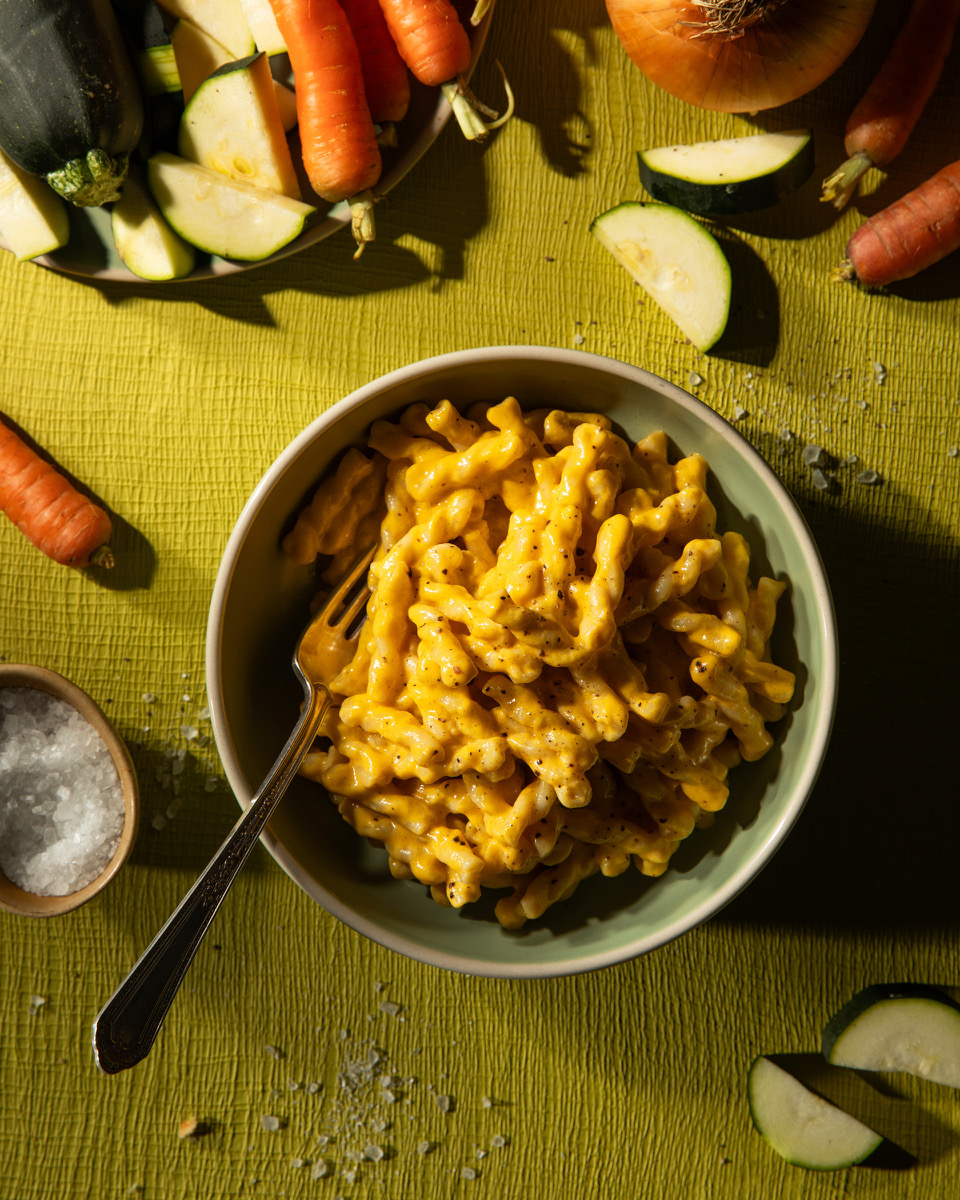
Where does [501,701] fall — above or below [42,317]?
below

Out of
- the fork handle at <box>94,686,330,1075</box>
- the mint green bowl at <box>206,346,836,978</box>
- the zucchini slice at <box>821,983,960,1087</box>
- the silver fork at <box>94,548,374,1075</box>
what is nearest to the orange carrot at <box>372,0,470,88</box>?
the mint green bowl at <box>206,346,836,978</box>

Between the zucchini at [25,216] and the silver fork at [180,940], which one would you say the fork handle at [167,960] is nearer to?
the silver fork at [180,940]

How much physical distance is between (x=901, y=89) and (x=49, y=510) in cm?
197

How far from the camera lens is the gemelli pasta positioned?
1443mm

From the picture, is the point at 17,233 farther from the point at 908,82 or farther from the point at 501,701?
the point at 908,82

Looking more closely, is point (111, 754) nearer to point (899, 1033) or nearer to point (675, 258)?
point (675, 258)

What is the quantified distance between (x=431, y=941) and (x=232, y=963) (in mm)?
586

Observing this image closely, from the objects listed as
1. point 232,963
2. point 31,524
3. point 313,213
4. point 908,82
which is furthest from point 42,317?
point 908,82

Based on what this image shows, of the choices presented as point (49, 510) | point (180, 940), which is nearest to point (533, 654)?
point (180, 940)

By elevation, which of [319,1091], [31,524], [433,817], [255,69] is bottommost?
[319,1091]

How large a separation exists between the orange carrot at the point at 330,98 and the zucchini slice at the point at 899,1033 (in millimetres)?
2041

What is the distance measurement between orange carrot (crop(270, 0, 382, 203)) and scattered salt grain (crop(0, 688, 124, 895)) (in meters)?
1.24

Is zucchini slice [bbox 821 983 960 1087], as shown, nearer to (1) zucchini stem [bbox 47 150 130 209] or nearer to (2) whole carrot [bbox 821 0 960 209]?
(2) whole carrot [bbox 821 0 960 209]

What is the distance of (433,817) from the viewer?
1557 mm
